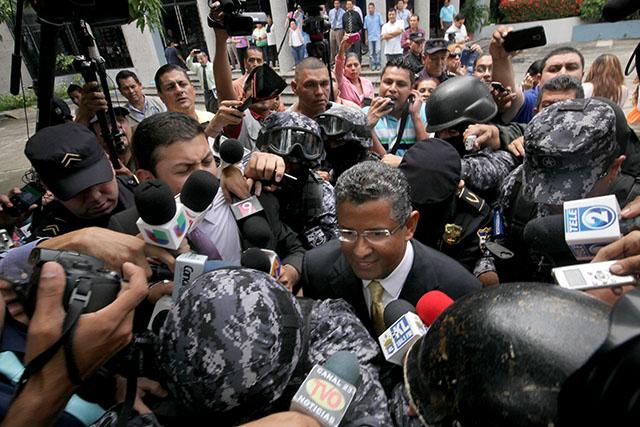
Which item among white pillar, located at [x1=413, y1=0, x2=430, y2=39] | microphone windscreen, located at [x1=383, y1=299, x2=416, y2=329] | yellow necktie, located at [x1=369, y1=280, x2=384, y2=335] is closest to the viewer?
microphone windscreen, located at [x1=383, y1=299, x2=416, y2=329]

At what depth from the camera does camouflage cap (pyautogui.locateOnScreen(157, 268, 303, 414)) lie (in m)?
1.13

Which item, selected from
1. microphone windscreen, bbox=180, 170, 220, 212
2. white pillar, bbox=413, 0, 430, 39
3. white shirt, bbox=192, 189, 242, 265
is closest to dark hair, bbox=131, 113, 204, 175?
white shirt, bbox=192, 189, 242, 265

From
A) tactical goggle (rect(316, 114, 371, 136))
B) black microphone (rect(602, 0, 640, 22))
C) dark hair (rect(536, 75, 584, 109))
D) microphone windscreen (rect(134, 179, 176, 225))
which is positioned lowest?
tactical goggle (rect(316, 114, 371, 136))

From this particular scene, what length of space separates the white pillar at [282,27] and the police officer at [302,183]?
10945 millimetres

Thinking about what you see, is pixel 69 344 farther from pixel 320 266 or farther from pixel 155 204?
pixel 320 266

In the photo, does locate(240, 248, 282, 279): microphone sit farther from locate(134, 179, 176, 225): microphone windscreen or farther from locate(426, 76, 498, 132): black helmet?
locate(426, 76, 498, 132): black helmet

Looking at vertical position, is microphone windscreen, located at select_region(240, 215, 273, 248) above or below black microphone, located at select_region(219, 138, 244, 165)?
below

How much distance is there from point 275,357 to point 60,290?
0.67 metres

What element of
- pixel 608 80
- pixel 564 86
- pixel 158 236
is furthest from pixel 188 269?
pixel 608 80

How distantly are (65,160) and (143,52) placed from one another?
16.4 meters

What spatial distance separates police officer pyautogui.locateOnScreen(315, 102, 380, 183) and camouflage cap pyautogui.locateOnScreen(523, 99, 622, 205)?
1.26 m

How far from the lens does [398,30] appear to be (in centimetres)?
1088

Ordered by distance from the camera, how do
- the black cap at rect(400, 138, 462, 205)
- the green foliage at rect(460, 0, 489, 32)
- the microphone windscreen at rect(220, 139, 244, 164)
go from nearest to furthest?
the microphone windscreen at rect(220, 139, 244, 164)
the black cap at rect(400, 138, 462, 205)
the green foliage at rect(460, 0, 489, 32)

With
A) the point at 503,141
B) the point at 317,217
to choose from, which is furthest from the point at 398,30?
the point at 317,217
